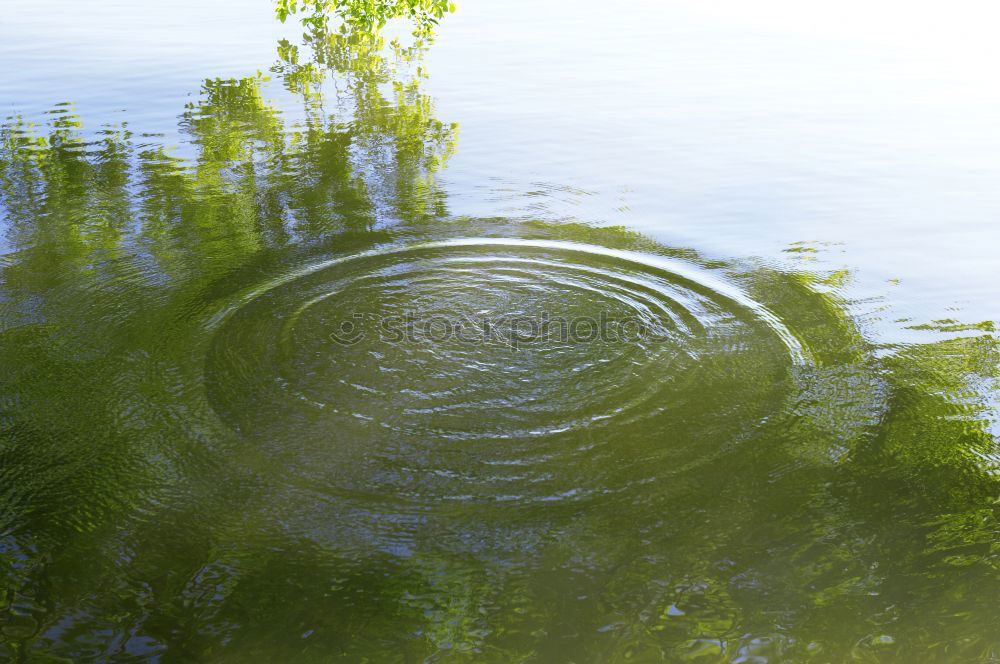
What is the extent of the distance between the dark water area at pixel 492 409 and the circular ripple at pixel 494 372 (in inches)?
0.8

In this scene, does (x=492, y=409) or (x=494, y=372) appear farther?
(x=494, y=372)

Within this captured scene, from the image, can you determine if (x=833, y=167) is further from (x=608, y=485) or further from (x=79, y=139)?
(x=79, y=139)

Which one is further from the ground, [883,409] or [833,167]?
[833,167]

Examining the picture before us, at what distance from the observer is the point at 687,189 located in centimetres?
755

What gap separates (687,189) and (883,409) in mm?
3667

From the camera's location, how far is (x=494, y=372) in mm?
4496

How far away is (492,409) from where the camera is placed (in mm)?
4168

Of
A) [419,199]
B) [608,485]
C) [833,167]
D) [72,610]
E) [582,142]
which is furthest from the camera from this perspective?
[582,142]

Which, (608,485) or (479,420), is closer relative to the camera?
(608,485)

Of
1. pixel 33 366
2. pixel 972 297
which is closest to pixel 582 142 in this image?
pixel 972 297

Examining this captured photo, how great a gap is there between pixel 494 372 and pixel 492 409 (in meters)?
0.36

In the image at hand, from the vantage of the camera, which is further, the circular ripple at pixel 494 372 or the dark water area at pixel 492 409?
the circular ripple at pixel 494 372

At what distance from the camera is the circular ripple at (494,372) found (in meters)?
3.79

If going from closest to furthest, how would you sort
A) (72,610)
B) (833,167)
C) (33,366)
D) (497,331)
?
(72,610), (33,366), (497,331), (833,167)
